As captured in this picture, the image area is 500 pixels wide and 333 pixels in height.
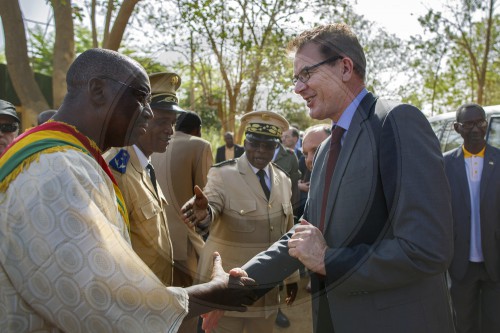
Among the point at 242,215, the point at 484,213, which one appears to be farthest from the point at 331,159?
the point at 484,213

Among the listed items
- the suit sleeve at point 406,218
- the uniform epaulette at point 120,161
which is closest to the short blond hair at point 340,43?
the suit sleeve at point 406,218

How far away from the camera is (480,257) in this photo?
3.63 metres

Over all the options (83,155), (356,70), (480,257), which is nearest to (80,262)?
(83,155)

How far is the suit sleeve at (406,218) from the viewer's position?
1.66 meters

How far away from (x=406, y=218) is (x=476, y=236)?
2387mm

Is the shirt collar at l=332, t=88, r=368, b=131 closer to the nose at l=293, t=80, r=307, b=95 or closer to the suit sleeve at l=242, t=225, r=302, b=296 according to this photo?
the nose at l=293, t=80, r=307, b=95

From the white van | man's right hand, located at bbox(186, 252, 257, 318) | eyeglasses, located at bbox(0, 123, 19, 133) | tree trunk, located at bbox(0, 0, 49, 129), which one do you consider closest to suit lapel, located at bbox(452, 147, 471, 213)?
the white van

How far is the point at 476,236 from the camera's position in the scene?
3.67m

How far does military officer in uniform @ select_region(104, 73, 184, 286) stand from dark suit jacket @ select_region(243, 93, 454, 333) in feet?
3.72

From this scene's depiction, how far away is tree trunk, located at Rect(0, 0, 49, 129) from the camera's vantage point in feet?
17.9

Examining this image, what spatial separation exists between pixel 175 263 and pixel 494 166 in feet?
8.63

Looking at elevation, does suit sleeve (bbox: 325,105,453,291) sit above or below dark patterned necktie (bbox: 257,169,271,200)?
above

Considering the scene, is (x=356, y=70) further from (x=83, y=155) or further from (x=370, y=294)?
(x=83, y=155)

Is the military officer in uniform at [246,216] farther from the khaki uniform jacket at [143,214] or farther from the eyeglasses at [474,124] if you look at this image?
the eyeglasses at [474,124]
